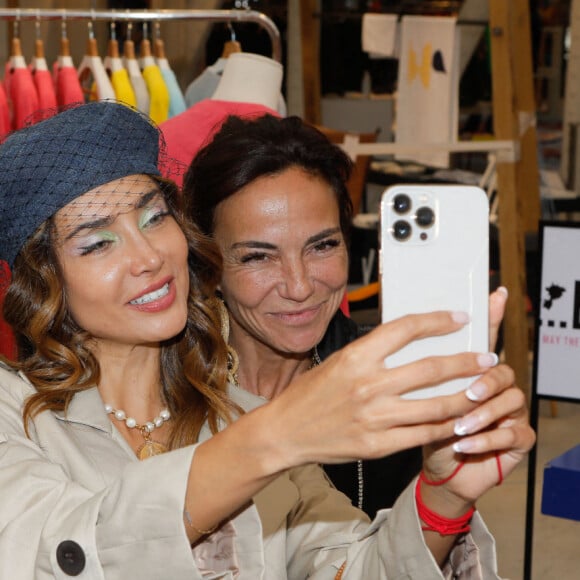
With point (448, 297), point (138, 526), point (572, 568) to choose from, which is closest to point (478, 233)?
point (448, 297)

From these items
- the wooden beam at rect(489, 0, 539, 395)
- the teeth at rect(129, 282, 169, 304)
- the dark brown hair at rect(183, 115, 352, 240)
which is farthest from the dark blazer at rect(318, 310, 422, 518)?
the wooden beam at rect(489, 0, 539, 395)

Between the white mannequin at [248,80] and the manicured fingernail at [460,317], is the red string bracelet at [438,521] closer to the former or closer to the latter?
the manicured fingernail at [460,317]

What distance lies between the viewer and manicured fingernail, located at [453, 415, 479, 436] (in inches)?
40.8

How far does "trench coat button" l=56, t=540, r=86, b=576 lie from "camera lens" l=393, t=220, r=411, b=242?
0.48 meters

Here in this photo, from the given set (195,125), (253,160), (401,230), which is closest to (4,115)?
(195,125)

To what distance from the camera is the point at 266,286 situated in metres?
1.92

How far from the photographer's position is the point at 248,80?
2.78 m

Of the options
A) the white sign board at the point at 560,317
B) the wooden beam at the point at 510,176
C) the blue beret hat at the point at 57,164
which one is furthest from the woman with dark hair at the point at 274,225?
the wooden beam at the point at 510,176

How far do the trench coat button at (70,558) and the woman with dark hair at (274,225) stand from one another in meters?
0.85

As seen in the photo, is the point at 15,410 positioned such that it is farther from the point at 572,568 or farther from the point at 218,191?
the point at 572,568

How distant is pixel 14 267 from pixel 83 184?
19 cm

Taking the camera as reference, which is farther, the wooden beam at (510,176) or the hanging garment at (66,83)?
the wooden beam at (510,176)

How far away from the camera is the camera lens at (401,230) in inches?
41.9

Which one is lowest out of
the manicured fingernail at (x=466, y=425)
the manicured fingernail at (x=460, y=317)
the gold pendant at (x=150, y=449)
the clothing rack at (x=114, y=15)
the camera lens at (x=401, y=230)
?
the gold pendant at (x=150, y=449)
